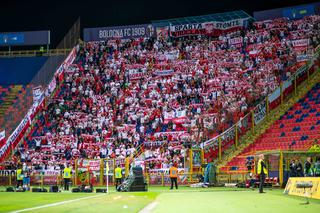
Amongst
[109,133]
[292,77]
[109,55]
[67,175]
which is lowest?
[67,175]

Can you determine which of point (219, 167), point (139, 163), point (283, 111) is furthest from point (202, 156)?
point (283, 111)

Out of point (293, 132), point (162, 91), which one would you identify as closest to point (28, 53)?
point (162, 91)

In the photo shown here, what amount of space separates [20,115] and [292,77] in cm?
2364

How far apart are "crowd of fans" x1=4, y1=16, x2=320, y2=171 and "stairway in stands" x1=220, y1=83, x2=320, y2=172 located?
7.49 feet

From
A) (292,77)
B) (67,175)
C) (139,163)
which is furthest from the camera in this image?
(292,77)

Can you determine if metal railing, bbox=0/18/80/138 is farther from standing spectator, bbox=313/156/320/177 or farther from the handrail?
standing spectator, bbox=313/156/320/177

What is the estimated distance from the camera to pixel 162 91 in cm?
4700

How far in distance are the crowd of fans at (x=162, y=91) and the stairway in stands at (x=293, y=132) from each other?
7.49 feet

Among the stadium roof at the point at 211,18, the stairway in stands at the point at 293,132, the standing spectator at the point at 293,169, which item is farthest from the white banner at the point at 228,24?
the standing spectator at the point at 293,169

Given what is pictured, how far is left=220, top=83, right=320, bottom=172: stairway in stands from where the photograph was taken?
3512 centimetres

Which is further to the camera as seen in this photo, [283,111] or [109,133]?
[109,133]

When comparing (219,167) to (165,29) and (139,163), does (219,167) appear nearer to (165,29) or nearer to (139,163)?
(139,163)

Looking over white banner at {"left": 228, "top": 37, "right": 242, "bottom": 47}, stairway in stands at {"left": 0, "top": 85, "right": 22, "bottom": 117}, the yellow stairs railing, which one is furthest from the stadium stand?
Result: the yellow stairs railing

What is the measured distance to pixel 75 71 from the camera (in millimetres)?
52875
